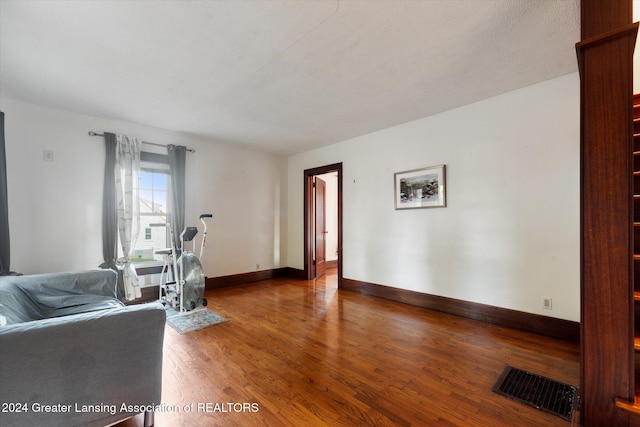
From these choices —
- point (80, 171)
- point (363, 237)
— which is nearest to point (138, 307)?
point (80, 171)

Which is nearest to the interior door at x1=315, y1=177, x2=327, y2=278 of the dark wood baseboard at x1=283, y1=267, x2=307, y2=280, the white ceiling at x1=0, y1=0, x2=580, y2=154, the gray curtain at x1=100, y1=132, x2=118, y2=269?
the dark wood baseboard at x1=283, y1=267, x2=307, y2=280

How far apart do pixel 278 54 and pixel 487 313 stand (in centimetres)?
359

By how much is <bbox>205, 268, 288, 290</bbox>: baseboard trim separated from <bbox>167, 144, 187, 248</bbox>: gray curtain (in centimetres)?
106

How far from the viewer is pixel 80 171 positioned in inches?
142

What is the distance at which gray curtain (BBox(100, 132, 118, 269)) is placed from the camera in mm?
3674

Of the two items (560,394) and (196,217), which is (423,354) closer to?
(560,394)

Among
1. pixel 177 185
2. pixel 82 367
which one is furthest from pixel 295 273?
pixel 82 367

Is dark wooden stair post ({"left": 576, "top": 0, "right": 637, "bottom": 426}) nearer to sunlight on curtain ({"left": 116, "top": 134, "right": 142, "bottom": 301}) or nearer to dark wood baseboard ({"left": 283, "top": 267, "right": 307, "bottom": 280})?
dark wood baseboard ({"left": 283, "top": 267, "right": 307, "bottom": 280})

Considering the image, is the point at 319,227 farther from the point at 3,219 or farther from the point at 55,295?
the point at 3,219

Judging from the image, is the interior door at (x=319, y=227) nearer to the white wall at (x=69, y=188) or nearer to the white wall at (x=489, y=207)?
the white wall at (x=489, y=207)

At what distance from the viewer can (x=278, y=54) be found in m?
2.34

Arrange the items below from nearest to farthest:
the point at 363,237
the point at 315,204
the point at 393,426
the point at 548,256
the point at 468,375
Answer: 1. the point at 393,426
2. the point at 468,375
3. the point at 548,256
4. the point at 363,237
5. the point at 315,204

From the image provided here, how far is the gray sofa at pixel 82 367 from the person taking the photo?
1.21 meters

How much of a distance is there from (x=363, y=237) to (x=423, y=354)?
7.60 ft
